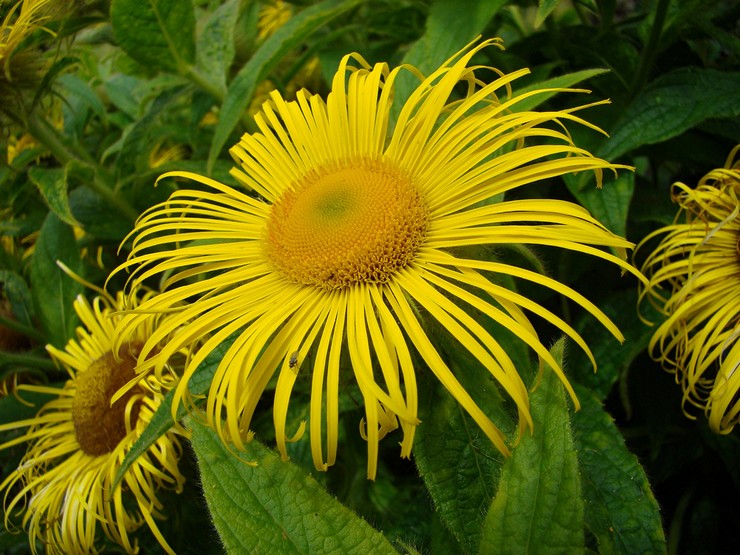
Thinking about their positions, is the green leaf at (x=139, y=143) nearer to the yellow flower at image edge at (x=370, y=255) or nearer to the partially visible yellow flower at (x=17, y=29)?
the partially visible yellow flower at (x=17, y=29)

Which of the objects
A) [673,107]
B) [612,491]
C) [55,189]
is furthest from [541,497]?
[55,189]

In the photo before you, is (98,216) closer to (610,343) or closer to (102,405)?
(102,405)

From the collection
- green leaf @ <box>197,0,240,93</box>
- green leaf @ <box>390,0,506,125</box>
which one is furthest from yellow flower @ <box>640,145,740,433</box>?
green leaf @ <box>197,0,240,93</box>

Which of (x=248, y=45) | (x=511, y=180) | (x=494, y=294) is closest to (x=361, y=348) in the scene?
(x=494, y=294)

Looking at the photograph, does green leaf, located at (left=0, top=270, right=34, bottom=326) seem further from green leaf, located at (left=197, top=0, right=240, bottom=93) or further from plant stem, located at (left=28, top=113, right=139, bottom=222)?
green leaf, located at (left=197, top=0, right=240, bottom=93)

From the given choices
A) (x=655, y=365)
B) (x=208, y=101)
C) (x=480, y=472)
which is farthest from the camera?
(x=208, y=101)

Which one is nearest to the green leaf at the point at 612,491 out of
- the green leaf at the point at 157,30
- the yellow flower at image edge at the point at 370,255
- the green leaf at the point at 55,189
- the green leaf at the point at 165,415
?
the yellow flower at image edge at the point at 370,255

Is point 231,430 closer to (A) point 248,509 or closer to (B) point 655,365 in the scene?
(A) point 248,509
